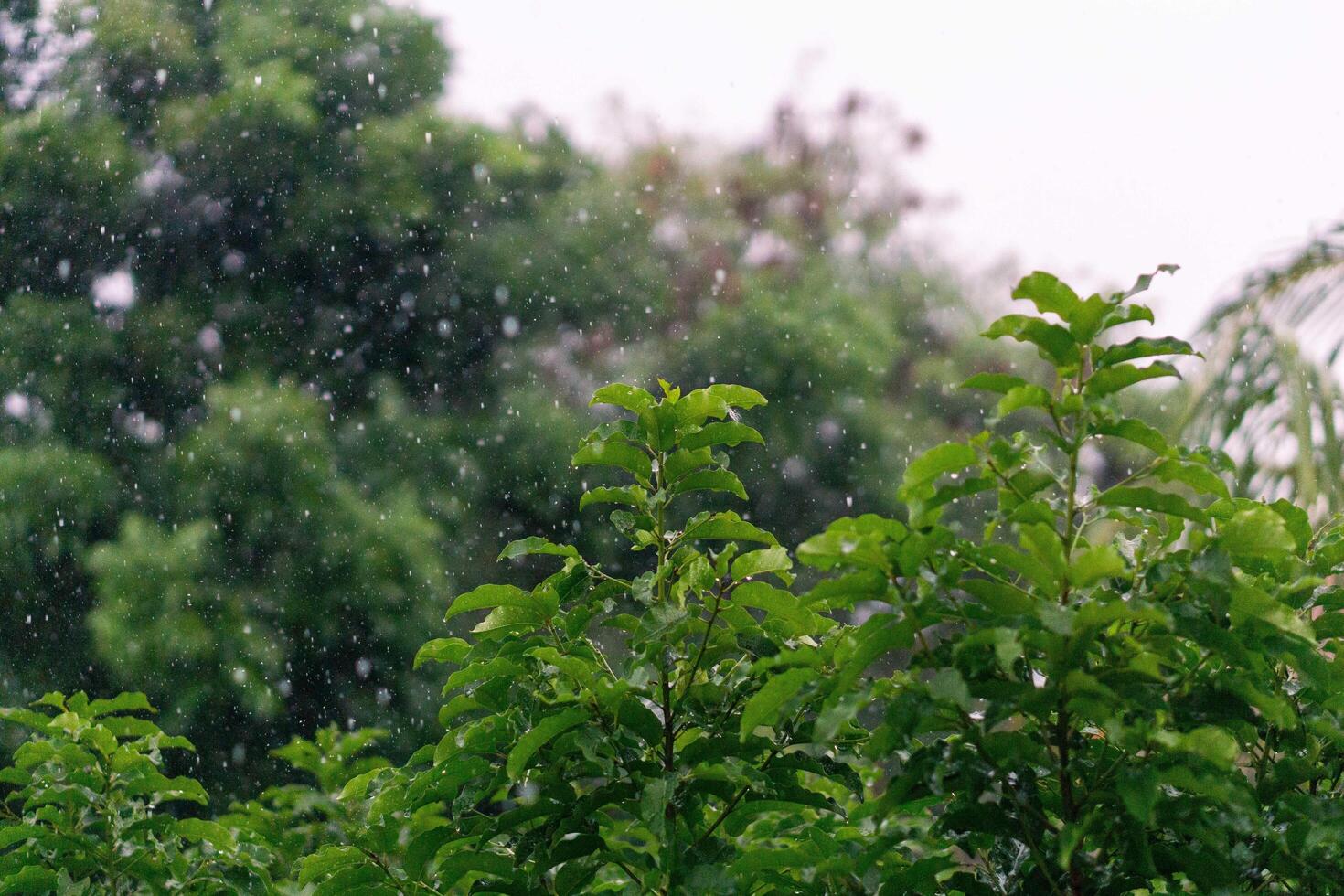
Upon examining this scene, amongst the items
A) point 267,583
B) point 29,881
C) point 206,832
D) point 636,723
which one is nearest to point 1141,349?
point 636,723

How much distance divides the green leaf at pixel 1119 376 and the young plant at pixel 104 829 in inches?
33.9


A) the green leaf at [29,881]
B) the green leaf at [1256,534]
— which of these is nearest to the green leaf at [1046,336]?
the green leaf at [1256,534]

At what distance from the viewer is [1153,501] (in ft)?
2.30

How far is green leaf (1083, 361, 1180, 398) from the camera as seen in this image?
2.28 ft

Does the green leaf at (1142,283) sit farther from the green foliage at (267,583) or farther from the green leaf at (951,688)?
the green foliage at (267,583)

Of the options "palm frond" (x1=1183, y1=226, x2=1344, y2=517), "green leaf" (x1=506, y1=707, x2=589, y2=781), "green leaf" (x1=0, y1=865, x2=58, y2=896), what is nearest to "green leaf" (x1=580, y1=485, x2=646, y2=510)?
"green leaf" (x1=506, y1=707, x2=589, y2=781)

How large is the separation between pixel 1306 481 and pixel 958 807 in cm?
154

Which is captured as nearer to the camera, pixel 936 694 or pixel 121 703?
pixel 936 694

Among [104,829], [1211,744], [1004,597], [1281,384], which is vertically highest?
[1281,384]

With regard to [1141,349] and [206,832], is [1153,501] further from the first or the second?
[206,832]

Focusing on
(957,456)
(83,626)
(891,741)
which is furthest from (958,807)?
(83,626)

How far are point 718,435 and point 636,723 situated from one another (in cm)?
20

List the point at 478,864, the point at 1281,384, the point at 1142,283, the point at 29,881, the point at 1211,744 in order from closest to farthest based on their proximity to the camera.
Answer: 1. the point at 1211,744
2. the point at 1142,283
3. the point at 478,864
4. the point at 29,881
5. the point at 1281,384

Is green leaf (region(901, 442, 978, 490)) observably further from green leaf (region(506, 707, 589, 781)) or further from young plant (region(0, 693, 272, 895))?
young plant (region(0, 693, 272, 895))
